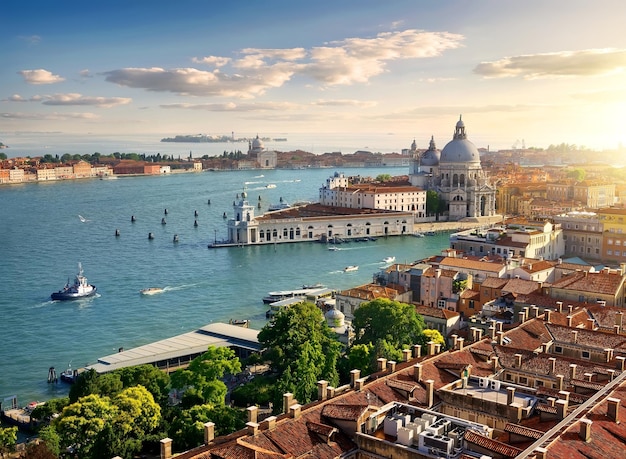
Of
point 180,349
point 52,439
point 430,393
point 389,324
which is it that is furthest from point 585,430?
point 180,349

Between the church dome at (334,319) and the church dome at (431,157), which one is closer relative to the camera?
the church dome at (334,319)

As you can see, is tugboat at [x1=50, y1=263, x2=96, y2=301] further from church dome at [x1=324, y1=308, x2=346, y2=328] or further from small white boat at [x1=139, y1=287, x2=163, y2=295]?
church dome at [x1=324, y1=308, x2=346, y2=328]

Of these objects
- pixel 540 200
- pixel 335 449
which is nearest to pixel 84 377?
pixel 335 449

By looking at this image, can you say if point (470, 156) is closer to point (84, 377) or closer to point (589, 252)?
point (589, 252)

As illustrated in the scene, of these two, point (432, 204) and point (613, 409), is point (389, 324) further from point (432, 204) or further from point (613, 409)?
point (432, 204)

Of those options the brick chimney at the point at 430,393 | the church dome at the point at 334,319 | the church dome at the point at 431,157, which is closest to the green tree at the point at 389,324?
the church dome at the point at 334,319

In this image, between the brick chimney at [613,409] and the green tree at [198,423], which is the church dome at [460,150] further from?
the brick chimney at [613,409]
